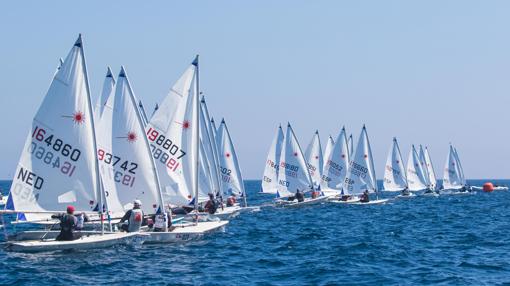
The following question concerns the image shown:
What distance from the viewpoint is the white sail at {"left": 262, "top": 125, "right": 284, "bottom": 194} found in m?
57.3

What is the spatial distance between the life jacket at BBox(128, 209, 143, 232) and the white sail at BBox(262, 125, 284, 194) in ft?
103

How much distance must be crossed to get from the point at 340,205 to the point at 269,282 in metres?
38.0

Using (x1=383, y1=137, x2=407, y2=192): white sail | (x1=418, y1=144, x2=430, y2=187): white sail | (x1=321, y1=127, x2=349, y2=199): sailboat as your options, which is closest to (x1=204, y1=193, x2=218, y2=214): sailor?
(x1=321, y1=127, x2=349, y2=199): sailboat

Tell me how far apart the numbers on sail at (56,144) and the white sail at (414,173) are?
5893 cm

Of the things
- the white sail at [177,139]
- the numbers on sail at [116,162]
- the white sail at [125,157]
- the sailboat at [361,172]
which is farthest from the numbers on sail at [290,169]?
the numbers on sail at [116,162]

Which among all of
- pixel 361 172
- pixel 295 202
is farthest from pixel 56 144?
pixel 361 172

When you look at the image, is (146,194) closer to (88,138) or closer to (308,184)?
(88,138)

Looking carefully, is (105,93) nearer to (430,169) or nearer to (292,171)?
(292,171)

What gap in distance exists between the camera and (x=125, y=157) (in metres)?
28.3

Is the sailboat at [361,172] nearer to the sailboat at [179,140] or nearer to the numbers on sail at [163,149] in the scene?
the sailboat at [179,140]

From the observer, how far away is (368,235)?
106 feet

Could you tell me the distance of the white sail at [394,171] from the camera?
232ft

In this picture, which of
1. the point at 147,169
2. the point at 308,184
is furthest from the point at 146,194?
the point at 308,184

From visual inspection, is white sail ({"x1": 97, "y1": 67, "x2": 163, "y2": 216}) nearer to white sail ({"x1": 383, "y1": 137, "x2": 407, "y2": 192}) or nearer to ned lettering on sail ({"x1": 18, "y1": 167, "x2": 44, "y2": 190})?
ned lettering on sail ({"x1": 18, "y1": 167, "x2": 44, "y2": 190})
